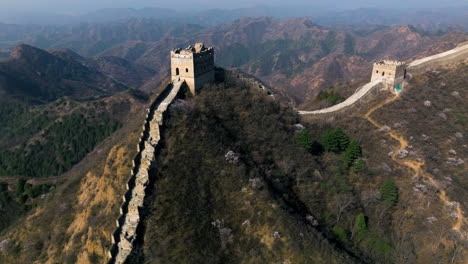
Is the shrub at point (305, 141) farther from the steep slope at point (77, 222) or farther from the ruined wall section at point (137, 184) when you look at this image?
the steep slope at point (77, 222)

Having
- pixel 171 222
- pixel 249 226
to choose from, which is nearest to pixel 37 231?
pixel 171 222

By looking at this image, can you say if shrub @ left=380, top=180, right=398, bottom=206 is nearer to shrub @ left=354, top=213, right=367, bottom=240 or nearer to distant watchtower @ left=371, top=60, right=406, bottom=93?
shrub @ left=354, top=213, right=367, bottom=240

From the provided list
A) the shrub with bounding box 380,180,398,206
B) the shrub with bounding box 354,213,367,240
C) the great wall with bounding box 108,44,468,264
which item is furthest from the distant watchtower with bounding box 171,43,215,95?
the shrub with bounding box 380,180,398,206

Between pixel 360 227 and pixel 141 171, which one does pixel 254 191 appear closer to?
pixel 141 171

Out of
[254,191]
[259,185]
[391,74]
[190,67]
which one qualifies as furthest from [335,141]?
[190,67]

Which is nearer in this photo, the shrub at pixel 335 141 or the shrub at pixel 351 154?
the shrub at pixel 351 154

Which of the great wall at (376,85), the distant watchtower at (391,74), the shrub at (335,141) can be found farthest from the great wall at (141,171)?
the distant watchtower at (391,74)
